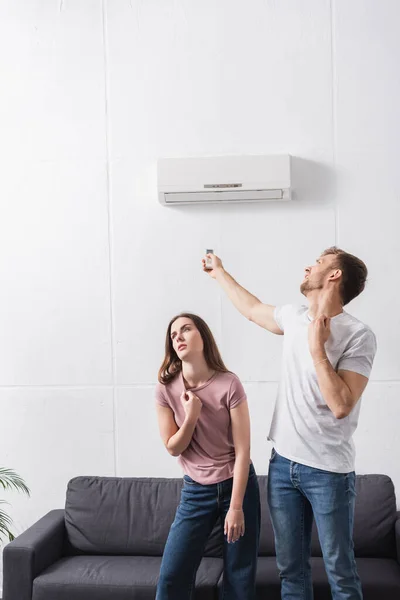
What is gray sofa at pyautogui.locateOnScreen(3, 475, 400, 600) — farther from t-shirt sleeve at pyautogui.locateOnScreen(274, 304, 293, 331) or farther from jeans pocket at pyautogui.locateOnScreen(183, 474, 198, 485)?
t-shirt sleeve at pyautogui.locateOnScreen(274, 304, 293, 331)

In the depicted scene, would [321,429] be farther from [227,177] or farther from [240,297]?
[227,177]

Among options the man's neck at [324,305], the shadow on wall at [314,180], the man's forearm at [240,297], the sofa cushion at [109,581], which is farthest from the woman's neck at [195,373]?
the shadow on wall at [314,180]

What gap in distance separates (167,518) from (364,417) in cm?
118

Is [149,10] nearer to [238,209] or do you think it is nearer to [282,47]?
[282,47]

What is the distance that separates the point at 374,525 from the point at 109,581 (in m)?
1.30

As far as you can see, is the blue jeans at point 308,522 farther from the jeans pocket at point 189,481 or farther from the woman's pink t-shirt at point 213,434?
the jeans pocket at point 189,481

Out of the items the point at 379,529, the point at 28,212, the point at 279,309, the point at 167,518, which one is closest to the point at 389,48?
the point at 279,309

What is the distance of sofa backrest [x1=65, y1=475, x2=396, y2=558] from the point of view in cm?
343

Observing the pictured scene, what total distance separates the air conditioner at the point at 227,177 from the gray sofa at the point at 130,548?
1.51 metres

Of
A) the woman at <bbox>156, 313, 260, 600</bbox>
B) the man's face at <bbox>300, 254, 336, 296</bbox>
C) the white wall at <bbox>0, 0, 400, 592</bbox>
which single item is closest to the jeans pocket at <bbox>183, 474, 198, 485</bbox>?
the woman at <bbox>156, 313, 260, 600</bbox>

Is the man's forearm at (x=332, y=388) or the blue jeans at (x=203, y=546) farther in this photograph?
the blue jeans at (x=203, y=546)

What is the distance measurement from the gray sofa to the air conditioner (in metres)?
1.51

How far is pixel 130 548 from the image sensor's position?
3.52 metres

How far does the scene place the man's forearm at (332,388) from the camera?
7.84 ft
